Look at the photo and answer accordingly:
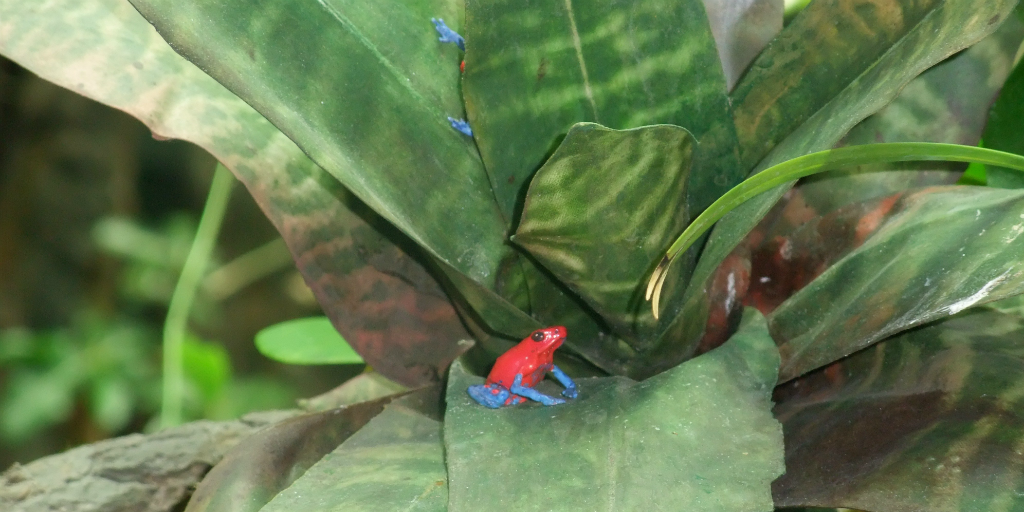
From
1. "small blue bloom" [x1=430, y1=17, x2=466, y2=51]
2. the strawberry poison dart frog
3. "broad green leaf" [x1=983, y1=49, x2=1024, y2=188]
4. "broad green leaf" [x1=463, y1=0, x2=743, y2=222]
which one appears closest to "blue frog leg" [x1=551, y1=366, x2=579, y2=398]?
the strawberry poison dart frog

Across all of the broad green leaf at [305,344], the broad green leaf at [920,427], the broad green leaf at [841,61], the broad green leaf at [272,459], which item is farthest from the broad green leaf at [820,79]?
the broad green leaf at [305,344]

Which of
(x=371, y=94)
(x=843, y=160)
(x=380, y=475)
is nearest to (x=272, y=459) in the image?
(x=380, y=475)

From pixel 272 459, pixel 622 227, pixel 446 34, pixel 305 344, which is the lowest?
pixel 305 344

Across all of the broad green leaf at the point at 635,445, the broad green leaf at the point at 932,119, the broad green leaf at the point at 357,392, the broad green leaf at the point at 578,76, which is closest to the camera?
the broad green leaf at the point at 635,445

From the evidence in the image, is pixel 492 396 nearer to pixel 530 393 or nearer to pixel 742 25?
pixel 530 393

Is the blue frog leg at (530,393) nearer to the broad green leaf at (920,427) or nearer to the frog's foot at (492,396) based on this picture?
the frog's foot at (492,396)

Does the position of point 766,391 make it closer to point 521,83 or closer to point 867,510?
point 867,510

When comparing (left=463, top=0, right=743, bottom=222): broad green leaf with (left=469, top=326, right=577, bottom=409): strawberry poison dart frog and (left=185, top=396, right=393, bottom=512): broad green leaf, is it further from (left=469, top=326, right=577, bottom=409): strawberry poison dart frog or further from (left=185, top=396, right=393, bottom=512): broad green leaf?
(left=185, top=396, right=393, bottom=512): broad green leaf
